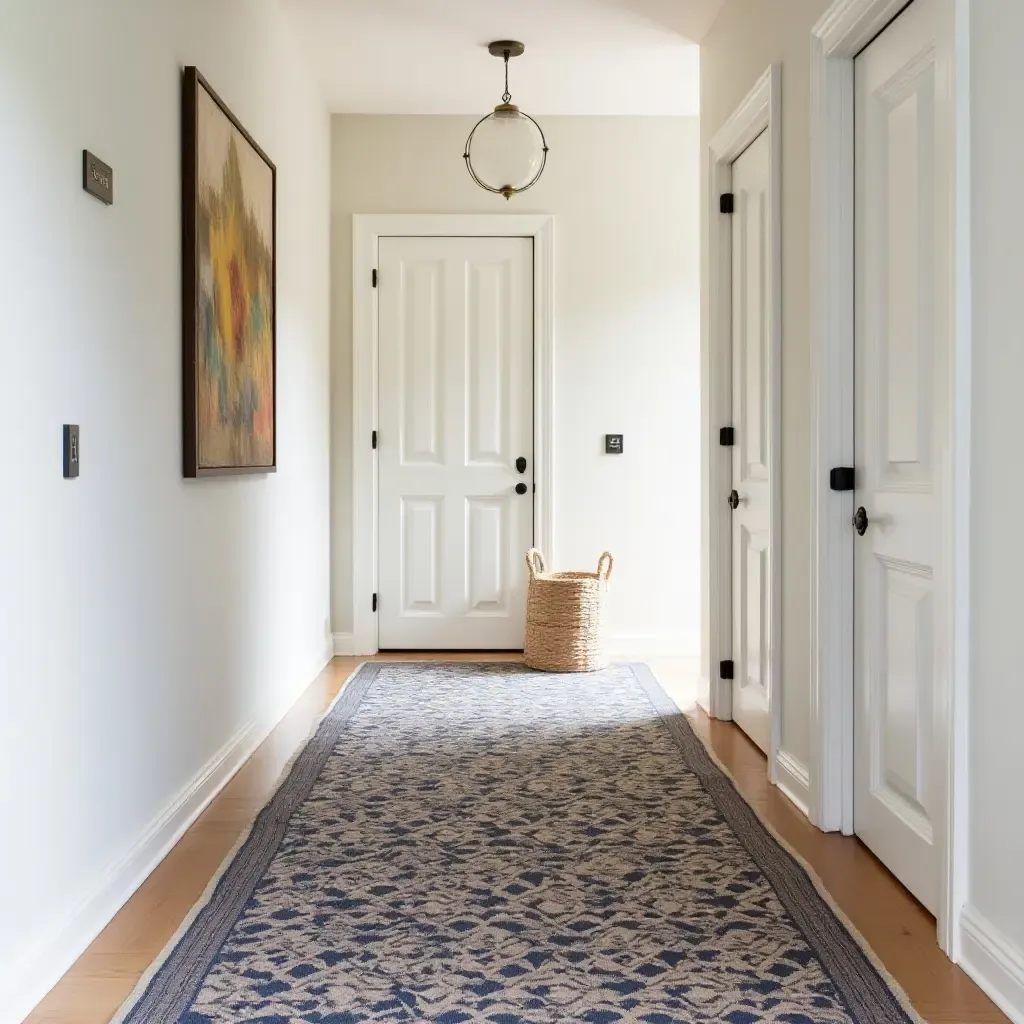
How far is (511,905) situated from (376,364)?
11.7ft

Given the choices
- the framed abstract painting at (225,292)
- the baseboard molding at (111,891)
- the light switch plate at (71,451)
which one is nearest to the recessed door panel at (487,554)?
the framed abstract painting at (225,292)

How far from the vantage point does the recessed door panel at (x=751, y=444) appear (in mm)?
3479

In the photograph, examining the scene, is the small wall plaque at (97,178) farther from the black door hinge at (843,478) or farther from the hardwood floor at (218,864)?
the black door hinge at (843,478)

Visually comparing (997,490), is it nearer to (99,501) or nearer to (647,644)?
(99,501)

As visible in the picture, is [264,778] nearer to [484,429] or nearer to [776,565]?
[776,565]

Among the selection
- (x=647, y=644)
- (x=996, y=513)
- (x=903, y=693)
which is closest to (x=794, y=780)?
(x=903, y=693)

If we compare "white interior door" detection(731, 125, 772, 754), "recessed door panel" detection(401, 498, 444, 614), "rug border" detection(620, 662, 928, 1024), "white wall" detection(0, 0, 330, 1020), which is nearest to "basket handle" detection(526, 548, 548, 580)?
"recessed door panel" detection(401, 498, 444, 614)

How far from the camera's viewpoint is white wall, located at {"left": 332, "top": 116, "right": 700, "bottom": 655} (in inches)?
212

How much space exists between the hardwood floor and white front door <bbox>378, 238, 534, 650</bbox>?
6.25ft

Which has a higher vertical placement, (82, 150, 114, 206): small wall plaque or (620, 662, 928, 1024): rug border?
(82, 150, 114, 206): small wall plaque

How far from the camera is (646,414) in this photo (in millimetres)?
5410

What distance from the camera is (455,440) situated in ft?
17.8

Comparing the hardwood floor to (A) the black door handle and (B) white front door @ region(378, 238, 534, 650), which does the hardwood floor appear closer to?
(A) the black door handle

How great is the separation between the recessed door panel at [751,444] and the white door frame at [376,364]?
1.57m
